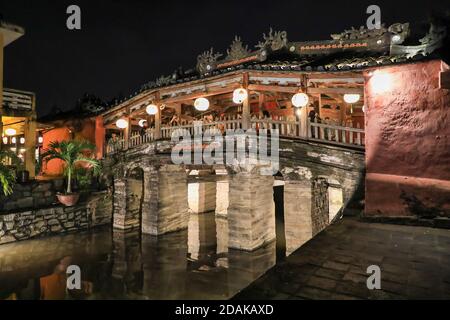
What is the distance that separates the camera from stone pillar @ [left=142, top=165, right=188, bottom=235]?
1432 cm

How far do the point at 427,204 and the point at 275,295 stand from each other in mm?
6139

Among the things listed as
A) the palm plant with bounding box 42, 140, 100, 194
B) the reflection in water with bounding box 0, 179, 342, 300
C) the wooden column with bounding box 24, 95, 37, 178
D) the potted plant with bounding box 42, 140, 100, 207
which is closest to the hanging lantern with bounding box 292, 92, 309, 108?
the reflection in water with bounding box 0, 179, 342, 300

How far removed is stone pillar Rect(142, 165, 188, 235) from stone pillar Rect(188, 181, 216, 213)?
16.5 ft

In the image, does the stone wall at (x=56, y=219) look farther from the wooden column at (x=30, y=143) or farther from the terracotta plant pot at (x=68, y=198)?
the wooden column at (x=30, y=143)

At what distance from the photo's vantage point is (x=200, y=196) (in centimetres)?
2052

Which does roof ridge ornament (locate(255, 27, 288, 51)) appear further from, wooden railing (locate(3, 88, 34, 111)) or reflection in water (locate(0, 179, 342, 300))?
wooden railing (locate(3, 88, 34, 111))

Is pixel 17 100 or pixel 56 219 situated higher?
pixel 17 100

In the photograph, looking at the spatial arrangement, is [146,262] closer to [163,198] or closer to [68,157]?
[163,198]

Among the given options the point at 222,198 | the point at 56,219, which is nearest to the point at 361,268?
the point at 56,219

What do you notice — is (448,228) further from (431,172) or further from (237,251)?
(237,251)

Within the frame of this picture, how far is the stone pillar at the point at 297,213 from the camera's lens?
11180 mm

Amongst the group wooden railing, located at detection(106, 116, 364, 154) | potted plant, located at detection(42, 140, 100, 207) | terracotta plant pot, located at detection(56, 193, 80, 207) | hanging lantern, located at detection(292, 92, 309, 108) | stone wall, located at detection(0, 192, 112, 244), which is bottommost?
stone wall, located at detection(0, 192, 112, 244)

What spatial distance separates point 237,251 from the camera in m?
11.6

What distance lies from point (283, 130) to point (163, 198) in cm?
716
